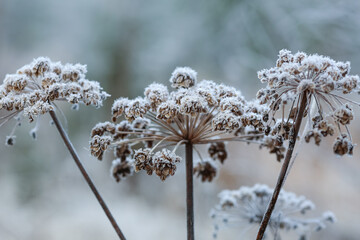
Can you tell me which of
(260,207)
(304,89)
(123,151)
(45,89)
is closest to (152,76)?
(260,207)

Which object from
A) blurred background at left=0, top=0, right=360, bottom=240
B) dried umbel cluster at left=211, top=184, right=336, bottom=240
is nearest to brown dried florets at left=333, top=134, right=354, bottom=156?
dried umbel cluster at left=211, top=184, right=336, bottom=240

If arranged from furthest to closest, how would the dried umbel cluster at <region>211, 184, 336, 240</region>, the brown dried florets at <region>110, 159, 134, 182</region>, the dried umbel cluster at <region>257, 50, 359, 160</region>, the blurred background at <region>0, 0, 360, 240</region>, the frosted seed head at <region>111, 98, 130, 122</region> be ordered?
the blurred background at <region>0, 0, 360, 240</region>, the dried umbel cluster at <region>211, 184, 336, 240</region>, the brown dried florets at <region>110, 159, 134, 182</region>, the frosted seed head at <region>111, 98, 130, 122</region>, the dried umbel cluster at <region>257, 50, 359, 160</region>

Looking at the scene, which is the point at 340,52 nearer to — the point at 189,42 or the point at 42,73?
the point at 189,42

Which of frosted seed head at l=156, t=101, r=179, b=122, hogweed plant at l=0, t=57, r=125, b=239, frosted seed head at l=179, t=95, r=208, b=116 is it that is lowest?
frosted seed head at l=179, t=95, r=208, b=116

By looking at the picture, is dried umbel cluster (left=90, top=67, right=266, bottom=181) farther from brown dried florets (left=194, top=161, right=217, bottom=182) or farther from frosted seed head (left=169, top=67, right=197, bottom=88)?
brown dried florets (left=194, top=161, right=217, bottom=182)

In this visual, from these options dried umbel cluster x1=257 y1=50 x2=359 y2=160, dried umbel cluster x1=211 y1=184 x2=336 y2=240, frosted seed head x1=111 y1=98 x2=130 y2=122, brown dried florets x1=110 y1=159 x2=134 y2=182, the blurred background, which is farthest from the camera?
the blurred background

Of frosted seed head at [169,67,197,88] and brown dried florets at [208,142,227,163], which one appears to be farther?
brown dried florets at [208,142,227,163]

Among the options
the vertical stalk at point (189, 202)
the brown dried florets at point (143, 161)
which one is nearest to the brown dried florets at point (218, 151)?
the vertical stalk at point (189, 202)
